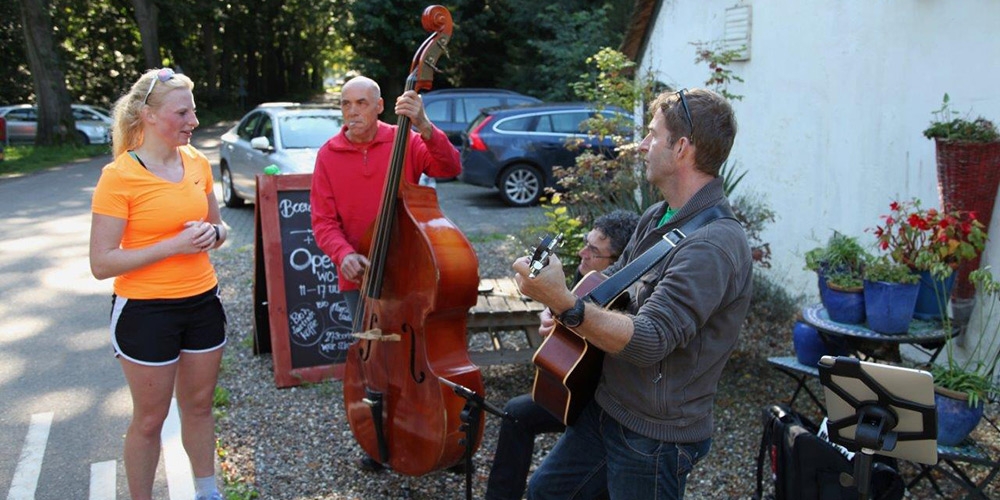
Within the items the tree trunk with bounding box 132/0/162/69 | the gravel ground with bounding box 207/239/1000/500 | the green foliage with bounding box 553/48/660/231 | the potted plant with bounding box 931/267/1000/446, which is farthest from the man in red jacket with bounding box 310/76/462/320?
the tree trunk with bounding box 132/0/162/69

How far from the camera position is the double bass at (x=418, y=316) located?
3350 mm

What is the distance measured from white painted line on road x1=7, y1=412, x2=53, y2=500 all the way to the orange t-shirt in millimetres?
1451

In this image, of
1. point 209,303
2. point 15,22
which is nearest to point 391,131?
point 209,303

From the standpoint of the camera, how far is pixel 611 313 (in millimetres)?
2023

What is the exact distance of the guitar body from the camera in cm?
233

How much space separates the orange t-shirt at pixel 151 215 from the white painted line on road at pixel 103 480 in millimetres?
1257

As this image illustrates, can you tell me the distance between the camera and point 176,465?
4.19 metres

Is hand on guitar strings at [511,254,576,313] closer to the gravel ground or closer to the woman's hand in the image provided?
the woman's hand

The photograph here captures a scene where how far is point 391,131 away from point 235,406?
2087 millimetres

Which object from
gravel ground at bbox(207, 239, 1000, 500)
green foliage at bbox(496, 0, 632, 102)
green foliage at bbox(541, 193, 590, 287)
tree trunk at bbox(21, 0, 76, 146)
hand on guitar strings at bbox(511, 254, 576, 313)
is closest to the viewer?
hand on guitar strings at bbox(511, 254, 576, 313)

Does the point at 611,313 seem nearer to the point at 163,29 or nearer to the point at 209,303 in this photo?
the point at 209,303

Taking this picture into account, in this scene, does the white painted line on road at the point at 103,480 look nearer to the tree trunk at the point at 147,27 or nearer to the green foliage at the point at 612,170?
the green foliage at the point at 612,170

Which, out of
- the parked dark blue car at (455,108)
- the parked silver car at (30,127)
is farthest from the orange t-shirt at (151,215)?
the parked silver car at (30,127)

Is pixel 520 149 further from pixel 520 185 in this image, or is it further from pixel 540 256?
pixel 540 256
